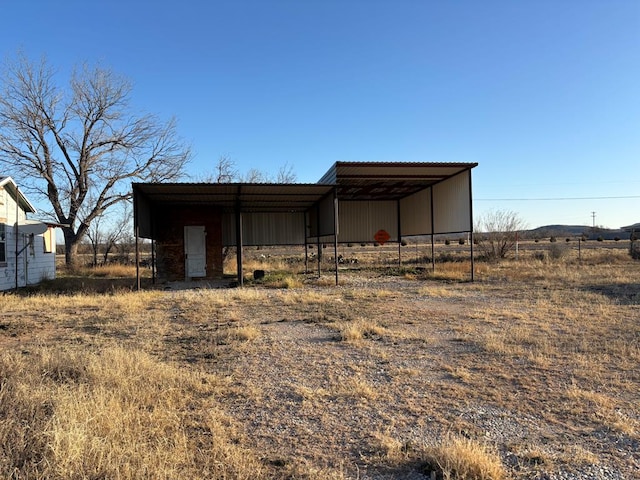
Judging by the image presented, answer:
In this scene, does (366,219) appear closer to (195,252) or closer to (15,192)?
(195,252)

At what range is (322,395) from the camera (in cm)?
475

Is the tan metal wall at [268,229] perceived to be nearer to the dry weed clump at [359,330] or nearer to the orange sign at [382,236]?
the orange sign at [382,236]

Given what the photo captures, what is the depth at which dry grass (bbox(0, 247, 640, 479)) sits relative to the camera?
125 inches

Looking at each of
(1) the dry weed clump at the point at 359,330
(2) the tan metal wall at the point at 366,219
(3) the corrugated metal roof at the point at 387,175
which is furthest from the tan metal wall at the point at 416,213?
(1) the dry weed clump at the point at 359,330

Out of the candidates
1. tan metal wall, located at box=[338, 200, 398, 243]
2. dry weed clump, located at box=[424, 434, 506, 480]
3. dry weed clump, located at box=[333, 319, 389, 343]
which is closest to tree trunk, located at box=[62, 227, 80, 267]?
tan metal wall, located at box=[338, 200, 398, 243]

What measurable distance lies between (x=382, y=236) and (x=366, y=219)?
1.33m

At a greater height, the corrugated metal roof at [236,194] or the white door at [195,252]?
the corrugated metal roof at [236,194]

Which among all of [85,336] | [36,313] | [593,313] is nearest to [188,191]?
[36,313]

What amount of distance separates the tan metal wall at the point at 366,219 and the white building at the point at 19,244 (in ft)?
46.9

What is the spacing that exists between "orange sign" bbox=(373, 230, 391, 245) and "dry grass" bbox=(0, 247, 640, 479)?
14.6 meters

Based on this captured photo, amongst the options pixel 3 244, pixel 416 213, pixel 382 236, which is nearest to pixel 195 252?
pixel 3 244

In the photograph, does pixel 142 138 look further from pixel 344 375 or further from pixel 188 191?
pixel 344 375

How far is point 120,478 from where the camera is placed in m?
2.85

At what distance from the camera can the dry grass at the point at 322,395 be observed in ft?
10.4
